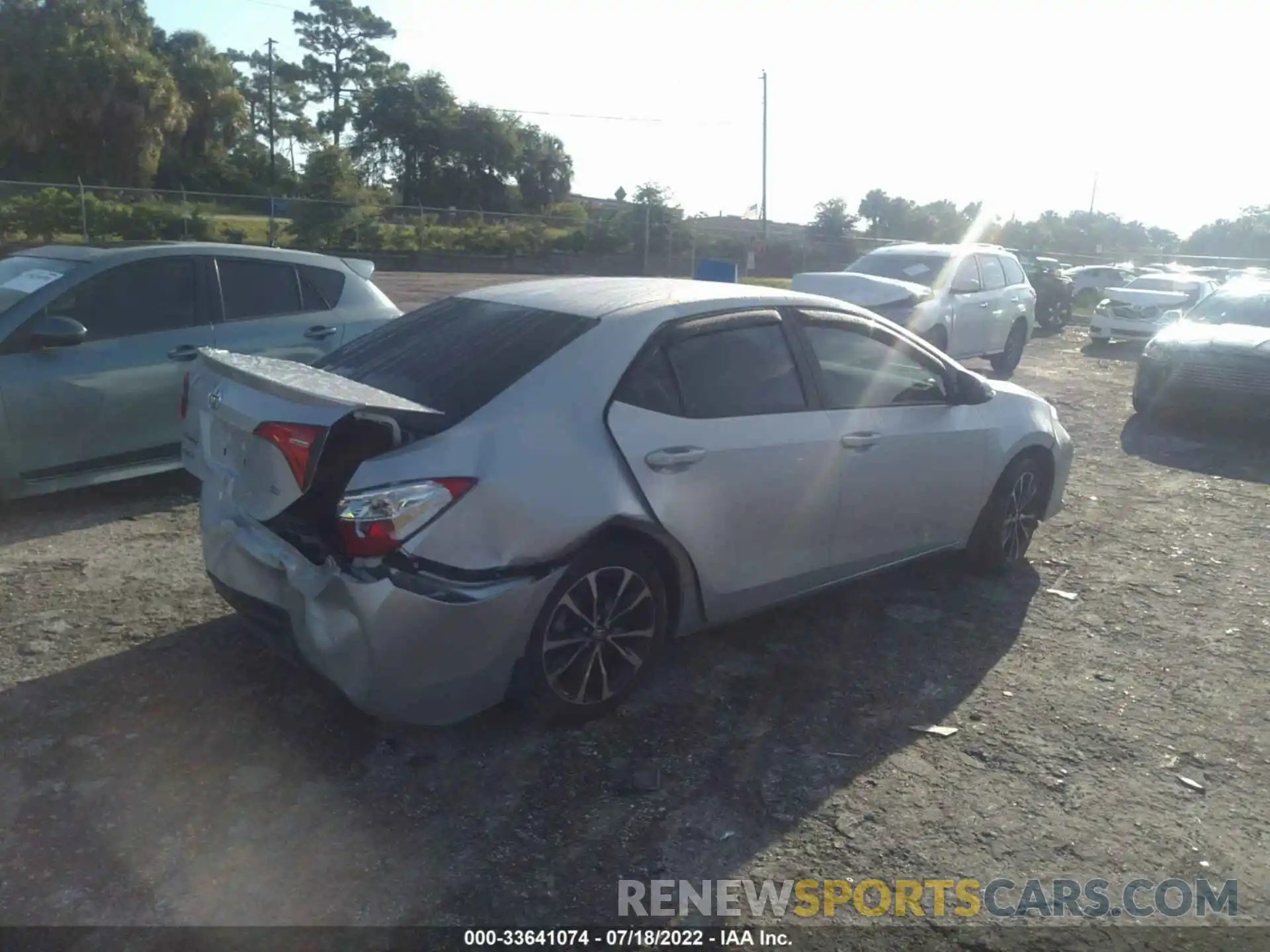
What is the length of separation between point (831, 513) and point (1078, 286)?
31.0 m

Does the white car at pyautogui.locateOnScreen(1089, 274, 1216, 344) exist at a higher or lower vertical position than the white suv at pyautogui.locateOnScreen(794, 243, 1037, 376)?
lower

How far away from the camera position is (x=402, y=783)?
3783mm

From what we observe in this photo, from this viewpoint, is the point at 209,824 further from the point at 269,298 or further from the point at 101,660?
the point at 269,298

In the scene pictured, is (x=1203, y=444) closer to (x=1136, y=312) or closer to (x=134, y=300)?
(x=134, y=300)

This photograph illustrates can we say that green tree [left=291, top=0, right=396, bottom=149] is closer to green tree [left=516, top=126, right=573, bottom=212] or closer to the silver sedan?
green tree [left=516, top=126, right=573, bottom=212]

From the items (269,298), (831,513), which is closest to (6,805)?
(831,513)

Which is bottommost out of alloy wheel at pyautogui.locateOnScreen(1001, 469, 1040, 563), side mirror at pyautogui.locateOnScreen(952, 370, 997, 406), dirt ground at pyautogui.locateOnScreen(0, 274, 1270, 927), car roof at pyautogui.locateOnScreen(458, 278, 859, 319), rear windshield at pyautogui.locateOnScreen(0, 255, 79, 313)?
dirt ground at pyautogui.locateOnScreen(0, 274, 1270, 927)

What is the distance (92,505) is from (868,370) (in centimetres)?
474

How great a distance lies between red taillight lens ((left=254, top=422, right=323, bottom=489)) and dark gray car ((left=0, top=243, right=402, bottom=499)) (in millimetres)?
3172

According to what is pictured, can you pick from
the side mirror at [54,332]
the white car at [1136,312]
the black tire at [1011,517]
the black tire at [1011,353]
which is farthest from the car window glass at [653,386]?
the white car at [1136,312]

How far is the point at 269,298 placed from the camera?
740 cm

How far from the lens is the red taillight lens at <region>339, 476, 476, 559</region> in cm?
362

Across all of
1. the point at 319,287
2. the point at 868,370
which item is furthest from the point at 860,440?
the point at 319,287

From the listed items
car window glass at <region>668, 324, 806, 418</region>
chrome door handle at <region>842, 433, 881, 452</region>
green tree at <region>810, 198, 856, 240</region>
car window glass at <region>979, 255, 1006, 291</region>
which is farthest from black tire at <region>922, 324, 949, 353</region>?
green tree at <region>810, 198, 856, 240</region>
